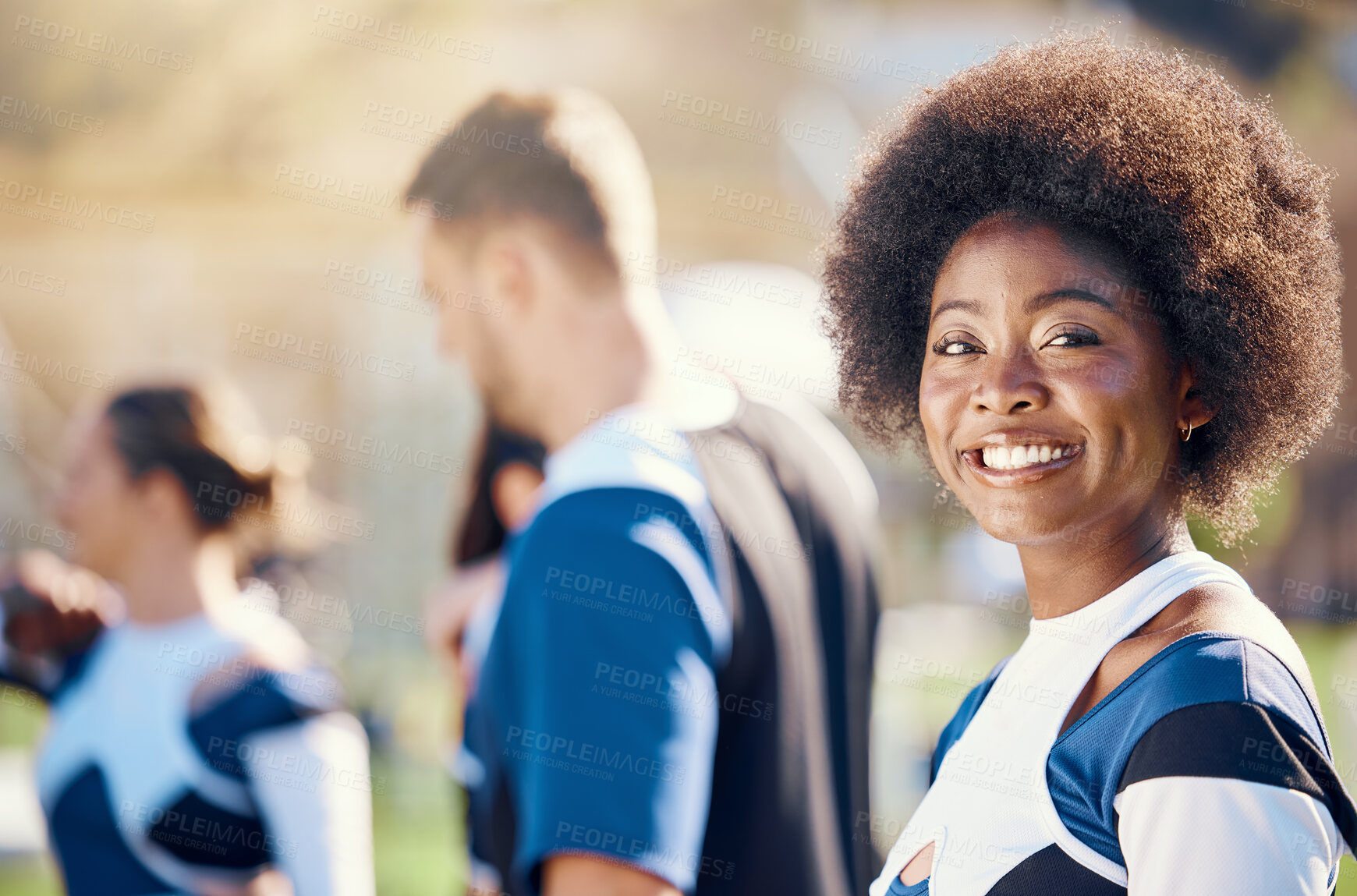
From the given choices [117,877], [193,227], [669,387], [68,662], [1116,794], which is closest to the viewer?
[1116,794]

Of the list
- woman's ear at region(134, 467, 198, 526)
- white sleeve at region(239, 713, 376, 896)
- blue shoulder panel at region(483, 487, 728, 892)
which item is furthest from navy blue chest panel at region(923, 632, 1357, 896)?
woman's ear at region(134, 467, 198, 526)

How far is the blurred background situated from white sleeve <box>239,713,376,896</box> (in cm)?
306

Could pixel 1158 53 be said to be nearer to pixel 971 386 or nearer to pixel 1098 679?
pixel 971 386

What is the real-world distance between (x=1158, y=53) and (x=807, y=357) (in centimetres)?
485

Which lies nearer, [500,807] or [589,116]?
[500,807]

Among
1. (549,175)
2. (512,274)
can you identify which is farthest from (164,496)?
(549,175)

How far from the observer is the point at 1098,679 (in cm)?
108

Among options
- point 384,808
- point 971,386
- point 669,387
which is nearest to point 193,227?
point 384,808

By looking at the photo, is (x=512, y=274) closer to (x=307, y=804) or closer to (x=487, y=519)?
(x=307, y=804)

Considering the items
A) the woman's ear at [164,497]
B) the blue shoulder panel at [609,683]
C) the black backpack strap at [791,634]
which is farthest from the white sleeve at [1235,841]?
the woman's ear at [164,497]

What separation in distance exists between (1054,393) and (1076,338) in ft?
0.21

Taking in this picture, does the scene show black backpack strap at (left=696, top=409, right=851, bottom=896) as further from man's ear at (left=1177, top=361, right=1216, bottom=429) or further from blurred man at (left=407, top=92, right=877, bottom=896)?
man's ear at (left=1177, top=361, right=1216, bottom=429)

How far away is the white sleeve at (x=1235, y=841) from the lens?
2.81 feet

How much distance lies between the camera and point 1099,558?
3.89 ft
